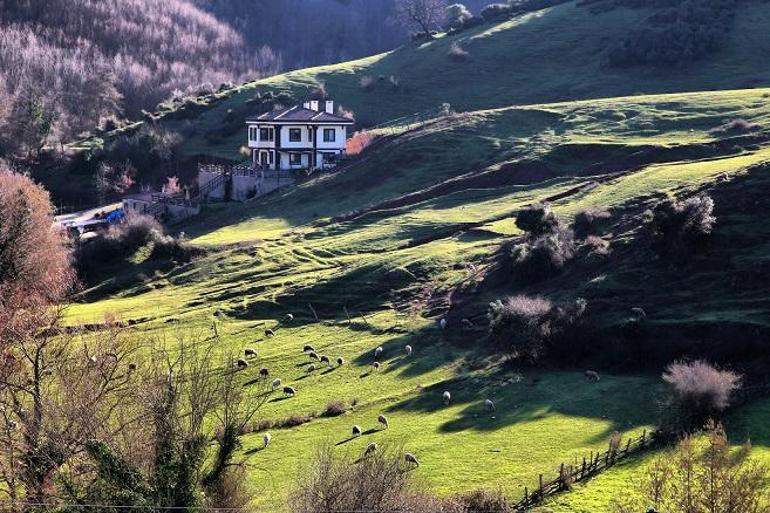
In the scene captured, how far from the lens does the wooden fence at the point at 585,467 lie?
3027cm

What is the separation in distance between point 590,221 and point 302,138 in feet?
173

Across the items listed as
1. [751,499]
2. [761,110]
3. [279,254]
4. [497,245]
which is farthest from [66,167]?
[751,499]

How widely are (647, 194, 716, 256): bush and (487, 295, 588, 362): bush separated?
8654 mm

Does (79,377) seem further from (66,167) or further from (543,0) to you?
(543,0)

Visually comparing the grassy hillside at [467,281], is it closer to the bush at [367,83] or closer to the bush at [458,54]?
the bush at [367,83]

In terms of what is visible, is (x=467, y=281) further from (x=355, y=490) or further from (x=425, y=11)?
(x=425, y=11)

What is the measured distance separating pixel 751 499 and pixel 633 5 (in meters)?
143

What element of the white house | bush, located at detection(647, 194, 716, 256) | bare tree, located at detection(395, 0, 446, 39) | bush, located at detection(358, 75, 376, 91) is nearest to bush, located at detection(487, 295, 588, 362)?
bush, located at detection(647, 194, 716, 256)

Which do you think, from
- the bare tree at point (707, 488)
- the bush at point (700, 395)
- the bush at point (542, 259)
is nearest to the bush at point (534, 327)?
the bush at point (542, 259)

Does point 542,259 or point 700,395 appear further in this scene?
point 542,259

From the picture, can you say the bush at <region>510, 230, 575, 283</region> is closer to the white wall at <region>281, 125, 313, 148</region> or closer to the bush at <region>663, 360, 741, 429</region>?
the bush at <region>663, 360, 741, 429</region>

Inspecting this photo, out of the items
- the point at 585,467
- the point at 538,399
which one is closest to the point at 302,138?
the point at 538,399

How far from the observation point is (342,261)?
231 feet

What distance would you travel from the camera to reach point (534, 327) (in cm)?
4653
